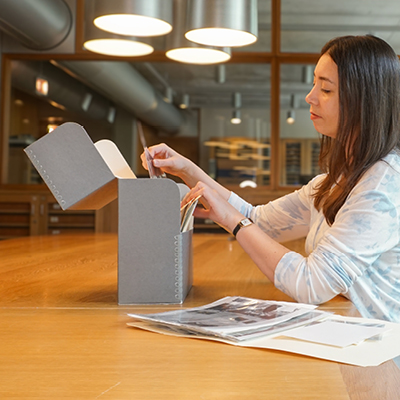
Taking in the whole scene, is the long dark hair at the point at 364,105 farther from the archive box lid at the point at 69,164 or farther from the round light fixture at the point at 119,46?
the round light fixture at the point at 119,46

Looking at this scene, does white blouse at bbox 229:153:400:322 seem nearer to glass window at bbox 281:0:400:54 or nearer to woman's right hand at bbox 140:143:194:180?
woman's right hand at bbox 140:143:194:180

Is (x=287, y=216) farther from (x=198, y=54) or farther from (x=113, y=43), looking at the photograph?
(x=113, y=43)

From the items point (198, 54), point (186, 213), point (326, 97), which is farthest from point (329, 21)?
point (186, 213)

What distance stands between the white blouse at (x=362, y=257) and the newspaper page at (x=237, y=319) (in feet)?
0.38

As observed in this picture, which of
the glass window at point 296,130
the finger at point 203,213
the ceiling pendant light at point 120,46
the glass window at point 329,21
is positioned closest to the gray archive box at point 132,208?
the finger at point 203,213

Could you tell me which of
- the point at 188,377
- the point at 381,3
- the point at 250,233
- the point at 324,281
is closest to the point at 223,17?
the point at 250,233

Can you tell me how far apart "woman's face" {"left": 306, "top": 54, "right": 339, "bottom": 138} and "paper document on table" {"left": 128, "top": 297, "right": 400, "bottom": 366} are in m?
0.53

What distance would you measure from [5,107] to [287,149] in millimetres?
3045

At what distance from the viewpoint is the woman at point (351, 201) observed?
3.86 ft

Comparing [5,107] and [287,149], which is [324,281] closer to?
[5,107]

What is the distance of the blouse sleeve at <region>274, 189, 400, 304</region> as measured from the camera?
116cm

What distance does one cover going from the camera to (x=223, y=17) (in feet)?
7.71

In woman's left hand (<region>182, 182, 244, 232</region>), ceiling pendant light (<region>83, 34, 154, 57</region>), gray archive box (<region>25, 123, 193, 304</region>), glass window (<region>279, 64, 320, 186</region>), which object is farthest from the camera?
glass window (<region>279, 64, 320, 186</region>)

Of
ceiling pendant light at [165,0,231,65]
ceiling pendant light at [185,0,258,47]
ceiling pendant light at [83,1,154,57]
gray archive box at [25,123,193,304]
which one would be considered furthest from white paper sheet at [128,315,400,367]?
ceiling pendant light at [83,1,154,57]
